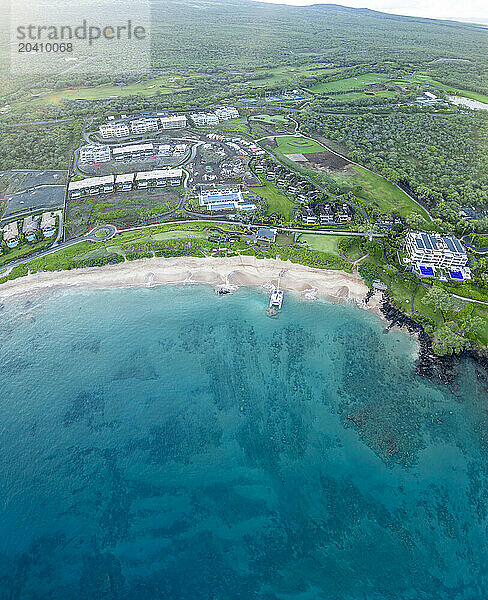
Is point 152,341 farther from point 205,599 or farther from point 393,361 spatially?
point 393,361

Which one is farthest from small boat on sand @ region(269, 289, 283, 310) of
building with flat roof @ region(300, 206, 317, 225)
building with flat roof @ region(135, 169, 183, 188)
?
building with flat roof @ region(135, 169, 183, 188)

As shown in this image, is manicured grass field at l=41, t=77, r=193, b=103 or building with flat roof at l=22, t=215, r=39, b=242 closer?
building with flat roof at l=22, t=215, r=39, b=242

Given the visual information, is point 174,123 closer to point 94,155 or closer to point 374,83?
point 94,155

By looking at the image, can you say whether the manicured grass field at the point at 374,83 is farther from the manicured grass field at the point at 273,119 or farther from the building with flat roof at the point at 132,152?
the building with flat roof at the point at 132,152

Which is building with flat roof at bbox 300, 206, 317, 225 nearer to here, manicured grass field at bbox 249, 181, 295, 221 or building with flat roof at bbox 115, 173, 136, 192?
manicured grass field at bbox 249, 181, 295, 221

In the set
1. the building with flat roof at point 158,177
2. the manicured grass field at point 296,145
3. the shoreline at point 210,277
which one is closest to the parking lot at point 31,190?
the building with flat roof at point 158,177

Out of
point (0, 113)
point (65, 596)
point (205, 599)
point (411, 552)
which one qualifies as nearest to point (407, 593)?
point (411, 552)
